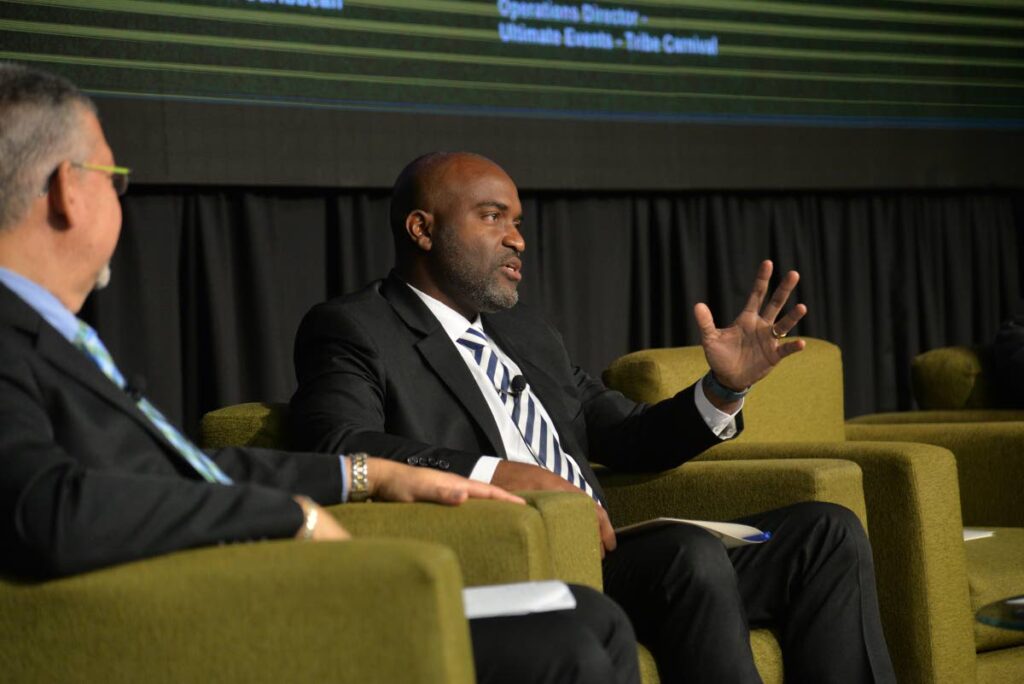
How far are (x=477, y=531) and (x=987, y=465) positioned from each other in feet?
5.67

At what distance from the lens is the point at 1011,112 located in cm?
470

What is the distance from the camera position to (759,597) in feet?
7.66

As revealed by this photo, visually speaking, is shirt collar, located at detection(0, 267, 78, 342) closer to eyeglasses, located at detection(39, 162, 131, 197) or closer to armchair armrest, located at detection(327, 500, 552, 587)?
eyeglasses, located at detection(39, 162, 131, 197)

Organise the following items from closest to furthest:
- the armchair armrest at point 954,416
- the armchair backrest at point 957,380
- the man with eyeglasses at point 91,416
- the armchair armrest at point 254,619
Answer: the armchair armrest at point 254,619 < the man with eyeglasses at point 91,416 < the armchair armrest at point 954,416 < the armchair backrest at point 957,380

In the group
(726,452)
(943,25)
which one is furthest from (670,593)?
(943,25)

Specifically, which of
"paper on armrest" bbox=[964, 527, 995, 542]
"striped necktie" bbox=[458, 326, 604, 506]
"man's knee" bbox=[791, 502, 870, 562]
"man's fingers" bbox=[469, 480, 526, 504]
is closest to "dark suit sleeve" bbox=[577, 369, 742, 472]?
"striped necktie" bbox=[458, 326, 604, 506]

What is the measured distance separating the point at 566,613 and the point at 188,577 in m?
0.49

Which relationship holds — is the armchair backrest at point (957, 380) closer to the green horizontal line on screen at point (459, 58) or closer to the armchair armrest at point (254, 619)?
the green horizontal line on screen at point (459, 58)

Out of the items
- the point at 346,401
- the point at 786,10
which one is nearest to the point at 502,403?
the point at 346,401

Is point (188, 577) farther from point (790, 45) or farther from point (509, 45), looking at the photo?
point (790, 45)

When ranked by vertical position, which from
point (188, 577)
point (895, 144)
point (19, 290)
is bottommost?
point (188, 577)

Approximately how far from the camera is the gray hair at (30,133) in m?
1.61

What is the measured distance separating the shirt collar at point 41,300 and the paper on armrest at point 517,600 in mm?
550

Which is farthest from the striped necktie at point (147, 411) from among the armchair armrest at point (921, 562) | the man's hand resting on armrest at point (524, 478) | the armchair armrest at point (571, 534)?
the armchair armrest at point (921, 562)
